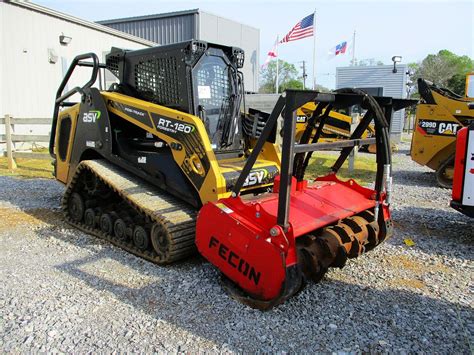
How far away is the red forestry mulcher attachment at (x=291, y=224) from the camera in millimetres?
3178

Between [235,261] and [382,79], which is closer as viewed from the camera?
[235,261]

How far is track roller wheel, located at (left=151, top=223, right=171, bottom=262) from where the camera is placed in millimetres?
4184

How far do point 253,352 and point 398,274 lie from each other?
2038 millimetres

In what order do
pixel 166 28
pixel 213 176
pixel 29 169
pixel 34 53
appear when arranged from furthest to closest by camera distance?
pixel 166 28, pixel 34 53, pixel 29 169, pixel 213 176

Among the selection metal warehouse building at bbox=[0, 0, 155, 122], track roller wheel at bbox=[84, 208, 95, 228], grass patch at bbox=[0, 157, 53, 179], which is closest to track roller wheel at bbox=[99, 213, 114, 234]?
track roller wheel at bbox=[84, 208, 95, 228]

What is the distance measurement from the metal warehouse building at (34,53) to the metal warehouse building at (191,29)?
9.71 meters

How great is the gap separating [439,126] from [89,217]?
24.5 ft

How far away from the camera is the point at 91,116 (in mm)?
5496

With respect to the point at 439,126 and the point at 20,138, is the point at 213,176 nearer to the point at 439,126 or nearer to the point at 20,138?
the point at 439,126

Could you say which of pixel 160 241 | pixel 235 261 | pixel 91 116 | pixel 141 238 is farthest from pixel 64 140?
pixel 235 261

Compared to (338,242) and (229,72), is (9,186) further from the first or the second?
(338,242)

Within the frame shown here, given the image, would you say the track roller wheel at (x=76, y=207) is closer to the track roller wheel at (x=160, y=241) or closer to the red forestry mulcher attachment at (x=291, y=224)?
the track roller wheel at (x=160, y=241)

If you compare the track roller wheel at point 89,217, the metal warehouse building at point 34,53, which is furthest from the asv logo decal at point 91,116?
the metal warehouse building at point 34,53

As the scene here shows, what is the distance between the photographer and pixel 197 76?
4723 mm
